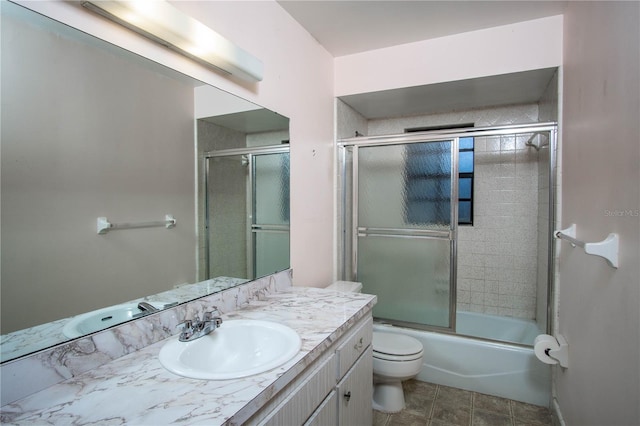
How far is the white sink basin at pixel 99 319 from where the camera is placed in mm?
900

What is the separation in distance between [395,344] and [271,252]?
107 centimetres

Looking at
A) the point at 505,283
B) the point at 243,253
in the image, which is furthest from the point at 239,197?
the point at 505,283

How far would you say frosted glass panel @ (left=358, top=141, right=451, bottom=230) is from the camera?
2.32 metres

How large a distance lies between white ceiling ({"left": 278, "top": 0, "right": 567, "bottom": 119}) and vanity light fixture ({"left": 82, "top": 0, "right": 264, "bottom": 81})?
715mm

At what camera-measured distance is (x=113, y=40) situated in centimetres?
101

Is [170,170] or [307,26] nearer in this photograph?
[170,170]

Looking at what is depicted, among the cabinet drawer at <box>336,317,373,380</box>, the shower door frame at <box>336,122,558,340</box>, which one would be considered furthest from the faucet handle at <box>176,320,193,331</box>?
the shower door frame at <box>336,122,558,340</box>

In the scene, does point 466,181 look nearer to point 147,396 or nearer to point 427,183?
point 427,183

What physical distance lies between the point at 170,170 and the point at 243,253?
0.57m

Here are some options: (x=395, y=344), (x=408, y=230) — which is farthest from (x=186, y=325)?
(x=408, y=230)

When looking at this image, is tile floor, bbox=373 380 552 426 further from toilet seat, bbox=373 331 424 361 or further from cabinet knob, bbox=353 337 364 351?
cabinet knob, bbox=353 337 364 351

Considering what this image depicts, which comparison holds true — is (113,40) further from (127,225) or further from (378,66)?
(378,66)

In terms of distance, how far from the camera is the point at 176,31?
1.12 m

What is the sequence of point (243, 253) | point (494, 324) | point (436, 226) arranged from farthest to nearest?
1. point (494, 324)
2. point (436, 226)
3. point (243, 253)
